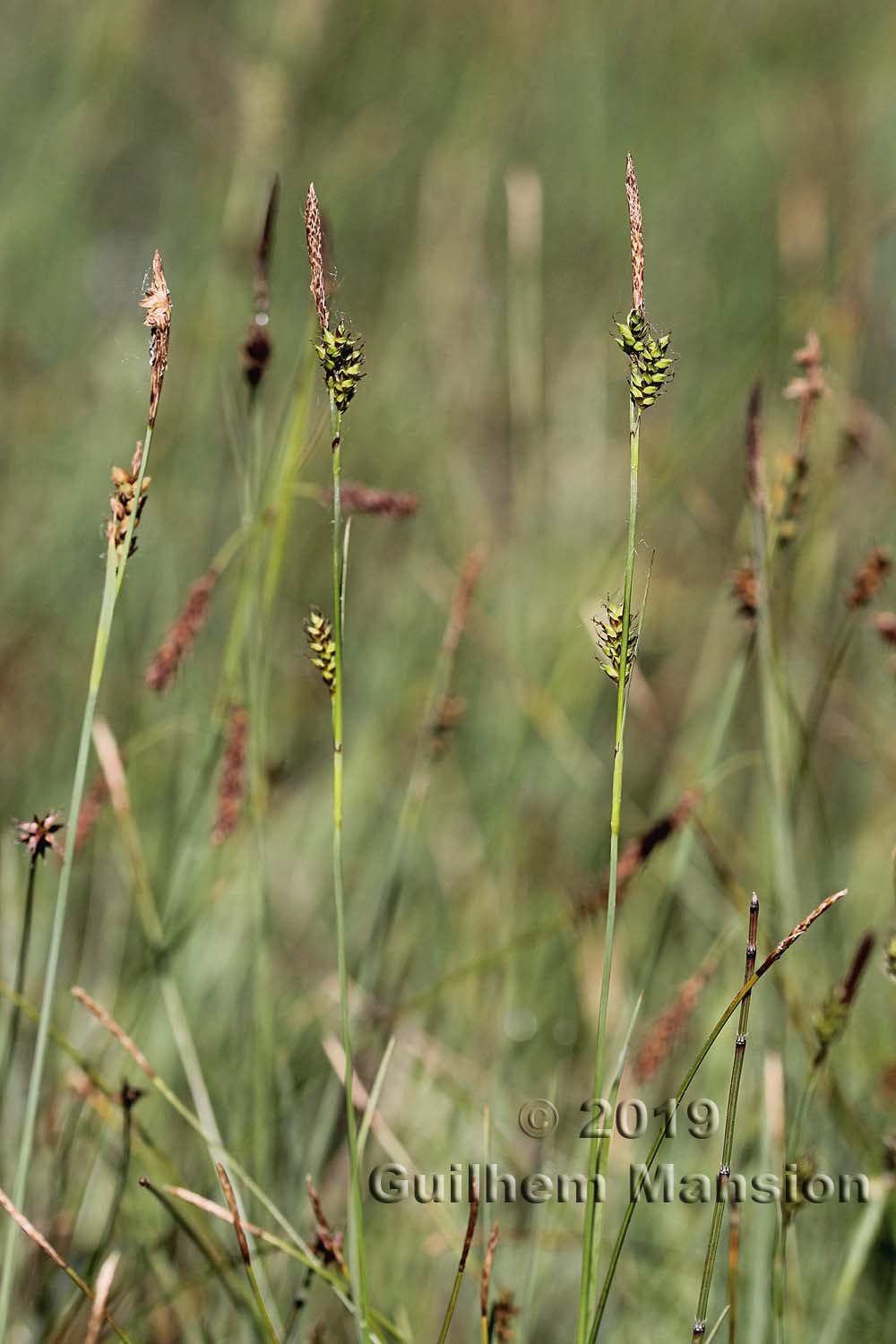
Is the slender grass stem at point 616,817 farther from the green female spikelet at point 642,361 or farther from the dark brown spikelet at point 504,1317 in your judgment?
the dark brown spikelet at point 504,1317

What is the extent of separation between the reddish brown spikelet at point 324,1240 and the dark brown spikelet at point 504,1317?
0.36ft

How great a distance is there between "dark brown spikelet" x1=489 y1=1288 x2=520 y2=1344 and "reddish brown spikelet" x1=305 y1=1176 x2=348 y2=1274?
111 mm

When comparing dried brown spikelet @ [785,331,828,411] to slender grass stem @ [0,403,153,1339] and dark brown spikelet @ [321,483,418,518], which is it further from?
slender grass stem @ [0,403,153,1339]

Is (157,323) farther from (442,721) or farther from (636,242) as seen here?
(442,721)

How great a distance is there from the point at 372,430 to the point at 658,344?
73.9 inches

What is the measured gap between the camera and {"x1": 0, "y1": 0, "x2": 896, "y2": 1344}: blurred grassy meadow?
112cm

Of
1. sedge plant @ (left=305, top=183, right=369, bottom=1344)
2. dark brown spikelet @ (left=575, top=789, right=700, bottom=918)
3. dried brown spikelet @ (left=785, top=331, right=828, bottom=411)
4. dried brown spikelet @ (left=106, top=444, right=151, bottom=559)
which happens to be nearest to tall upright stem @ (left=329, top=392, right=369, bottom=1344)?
sedge plant @ (left=305, top=183, right=369, bottom=1344)

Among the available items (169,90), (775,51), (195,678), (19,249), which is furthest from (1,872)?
(775,51)

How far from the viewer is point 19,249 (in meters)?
2.43

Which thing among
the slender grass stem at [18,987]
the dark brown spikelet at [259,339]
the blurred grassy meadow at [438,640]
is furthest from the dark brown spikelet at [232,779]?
the dark brown spikelet at [259,339]

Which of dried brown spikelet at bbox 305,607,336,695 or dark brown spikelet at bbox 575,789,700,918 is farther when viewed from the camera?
dark brown spikelet at bbox 575,789,700,918

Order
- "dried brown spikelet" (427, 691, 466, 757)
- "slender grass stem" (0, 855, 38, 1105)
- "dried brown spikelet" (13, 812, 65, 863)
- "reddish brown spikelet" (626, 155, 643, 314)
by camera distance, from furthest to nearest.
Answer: "dried brown spikelet" (427, 691, 466, 757) → "slender grass stem" (0, 855, 38, 1105) → "dried brown spikelet" (13, 812, 65, 863) → "reddish brown spikelet" (626, 155, 643, 314)

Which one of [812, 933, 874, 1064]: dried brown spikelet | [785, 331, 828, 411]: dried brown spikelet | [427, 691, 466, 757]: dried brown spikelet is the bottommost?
[812, 933, 874, 1064]: dried brown spikelet

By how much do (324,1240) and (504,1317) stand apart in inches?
6.2
